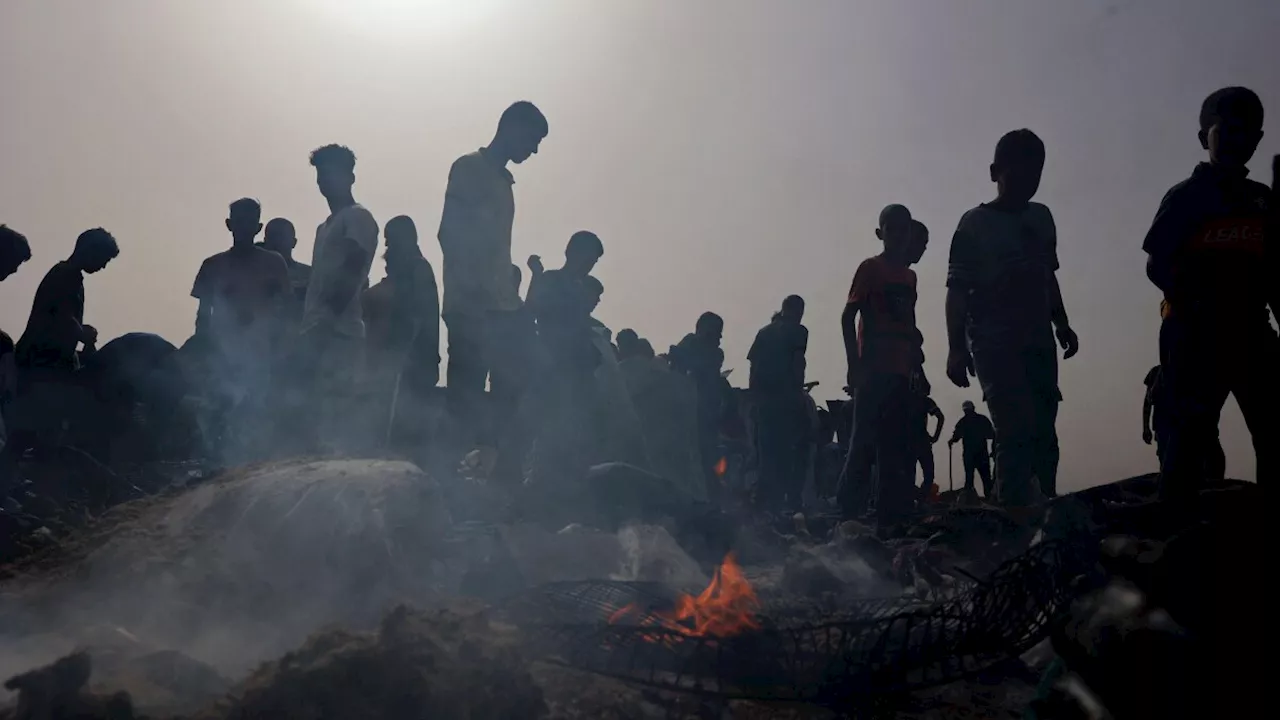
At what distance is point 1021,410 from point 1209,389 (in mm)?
1344

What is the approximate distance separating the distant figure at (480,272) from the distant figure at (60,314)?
276cm

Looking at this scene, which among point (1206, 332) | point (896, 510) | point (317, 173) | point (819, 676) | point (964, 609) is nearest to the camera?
point (819, 676)

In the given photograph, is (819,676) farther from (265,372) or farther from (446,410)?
(265,372)

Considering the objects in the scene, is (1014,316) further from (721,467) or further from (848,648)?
(721,467)

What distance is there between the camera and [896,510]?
18.6ft

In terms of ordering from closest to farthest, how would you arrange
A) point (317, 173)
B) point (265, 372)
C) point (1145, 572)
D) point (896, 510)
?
1. point (1145, 572)
2. point (896, 510)
3. point (317, 173)
4. point (265, 372)

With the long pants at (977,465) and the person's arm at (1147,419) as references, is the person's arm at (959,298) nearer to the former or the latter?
the person's arm at (1147,419)

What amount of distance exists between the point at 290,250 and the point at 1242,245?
7.42 meters

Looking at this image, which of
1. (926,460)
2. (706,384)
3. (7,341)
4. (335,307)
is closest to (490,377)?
(335,307)

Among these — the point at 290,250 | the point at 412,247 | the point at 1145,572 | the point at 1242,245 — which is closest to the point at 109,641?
the point at 1145,572

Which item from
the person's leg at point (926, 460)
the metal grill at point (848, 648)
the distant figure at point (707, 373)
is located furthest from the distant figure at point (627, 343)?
the metal grill at point (848, 648)

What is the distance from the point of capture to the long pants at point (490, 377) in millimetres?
5520

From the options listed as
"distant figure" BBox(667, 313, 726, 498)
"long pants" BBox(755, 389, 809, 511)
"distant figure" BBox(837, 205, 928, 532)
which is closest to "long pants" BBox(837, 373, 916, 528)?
"distant figure" BBox(837, 205, 928, 532)

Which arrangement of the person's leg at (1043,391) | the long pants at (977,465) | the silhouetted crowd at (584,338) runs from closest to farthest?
1. the silhouetted crowd at (584,338)
2. the person's leg at (1043,391)
3. the long pants at (977,465)
